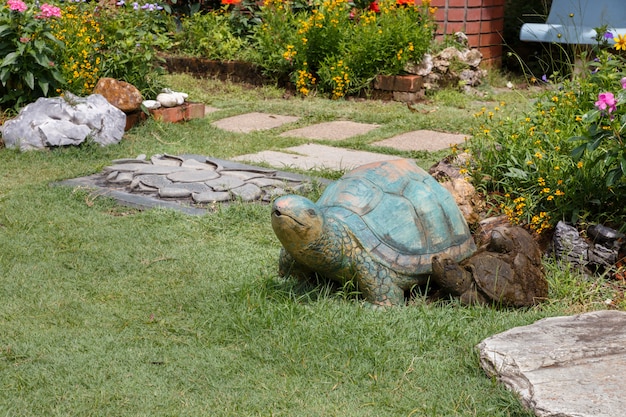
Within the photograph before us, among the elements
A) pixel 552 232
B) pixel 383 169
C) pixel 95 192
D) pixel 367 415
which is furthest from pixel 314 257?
pixel 95 192

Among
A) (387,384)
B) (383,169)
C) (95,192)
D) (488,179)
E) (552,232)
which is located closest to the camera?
(387,384)

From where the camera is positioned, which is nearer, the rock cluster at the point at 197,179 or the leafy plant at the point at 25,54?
the rock cluster at the point at 197,179

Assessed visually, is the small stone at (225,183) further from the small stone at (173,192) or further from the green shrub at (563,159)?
the green shrub at (563,159)

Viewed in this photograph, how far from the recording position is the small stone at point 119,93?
24.2 ft

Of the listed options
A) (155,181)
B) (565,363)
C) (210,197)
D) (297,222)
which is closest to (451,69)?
(155,181)

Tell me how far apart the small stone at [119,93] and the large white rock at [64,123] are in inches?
8.3

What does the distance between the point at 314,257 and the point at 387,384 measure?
72 centimetres

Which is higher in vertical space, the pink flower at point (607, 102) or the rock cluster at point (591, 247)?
the pink flower at point (607, 102)

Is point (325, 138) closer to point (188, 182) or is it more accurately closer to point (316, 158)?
point (316, 158)

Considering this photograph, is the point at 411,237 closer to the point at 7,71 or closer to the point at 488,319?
the point at 488,319

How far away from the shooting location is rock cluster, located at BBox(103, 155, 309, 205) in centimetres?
558

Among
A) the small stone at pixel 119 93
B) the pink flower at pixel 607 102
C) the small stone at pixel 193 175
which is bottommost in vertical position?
the small stone at pixel 193 175

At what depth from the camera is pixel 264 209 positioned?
528 cm

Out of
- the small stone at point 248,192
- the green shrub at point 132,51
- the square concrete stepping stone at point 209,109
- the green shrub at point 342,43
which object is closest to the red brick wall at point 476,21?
the green shrub at point 342,43
